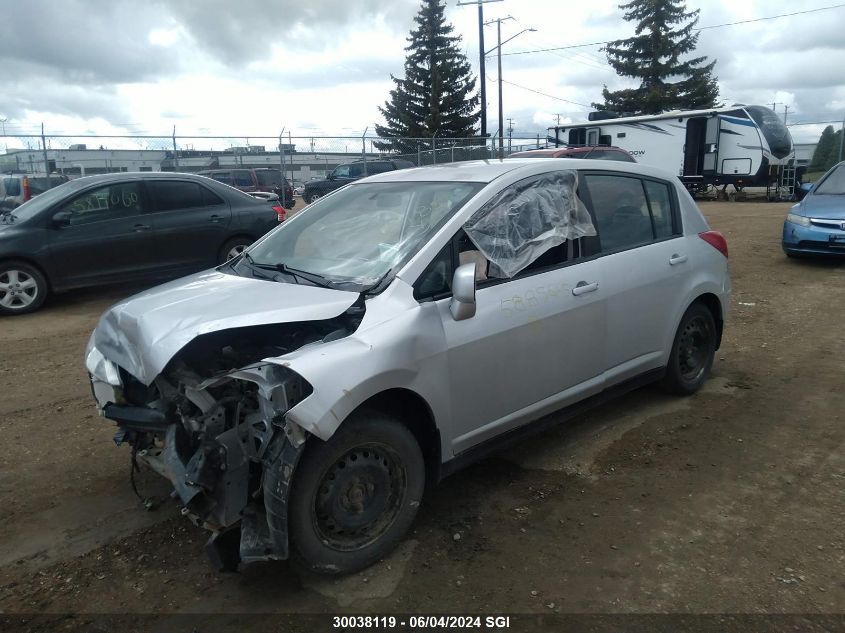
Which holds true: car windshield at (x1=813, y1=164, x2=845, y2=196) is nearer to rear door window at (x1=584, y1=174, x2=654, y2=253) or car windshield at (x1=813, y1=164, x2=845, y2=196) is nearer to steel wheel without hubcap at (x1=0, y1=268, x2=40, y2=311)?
rear door window at (x1=584, y1=174, x2=654, y2=253)

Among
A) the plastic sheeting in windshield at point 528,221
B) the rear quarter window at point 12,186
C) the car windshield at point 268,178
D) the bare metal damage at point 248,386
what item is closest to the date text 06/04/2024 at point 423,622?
the bare metal damage at point 248,386

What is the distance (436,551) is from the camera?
3162 millimetres

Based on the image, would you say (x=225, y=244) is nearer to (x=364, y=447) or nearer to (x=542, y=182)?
(x=542, y=182)

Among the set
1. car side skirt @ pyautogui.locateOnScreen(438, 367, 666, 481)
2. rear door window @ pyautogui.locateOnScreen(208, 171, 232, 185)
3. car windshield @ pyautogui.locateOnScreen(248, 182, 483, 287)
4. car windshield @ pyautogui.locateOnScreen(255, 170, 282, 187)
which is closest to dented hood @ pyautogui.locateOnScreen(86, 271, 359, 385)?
car windshield @ pyautogui.locateOnScreen(248, 182, 483, 287)

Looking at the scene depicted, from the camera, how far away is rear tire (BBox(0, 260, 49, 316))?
775cm

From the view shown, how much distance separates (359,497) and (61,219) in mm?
6814

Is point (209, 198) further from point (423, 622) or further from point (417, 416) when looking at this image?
point (423, 622)

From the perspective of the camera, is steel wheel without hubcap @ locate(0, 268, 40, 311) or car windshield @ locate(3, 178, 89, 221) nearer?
steel wheel without hubcap @ locate(0, 268, 40, 311)

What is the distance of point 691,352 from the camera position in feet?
16.4

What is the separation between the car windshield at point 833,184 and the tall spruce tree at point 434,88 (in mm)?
31656

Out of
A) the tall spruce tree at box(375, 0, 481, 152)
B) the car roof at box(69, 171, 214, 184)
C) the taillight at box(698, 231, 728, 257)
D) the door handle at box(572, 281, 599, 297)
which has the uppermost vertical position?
the tall spruce tree at box(375, 0, 481, 152)

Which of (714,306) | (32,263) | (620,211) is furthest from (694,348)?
(32,263)

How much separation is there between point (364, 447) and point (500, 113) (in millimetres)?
35969

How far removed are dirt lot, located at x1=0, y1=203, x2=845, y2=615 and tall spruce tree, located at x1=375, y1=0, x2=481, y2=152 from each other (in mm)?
37785
